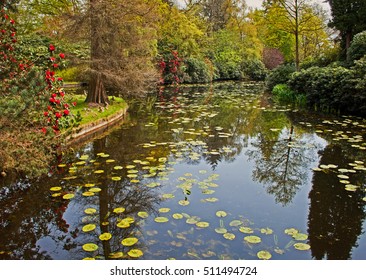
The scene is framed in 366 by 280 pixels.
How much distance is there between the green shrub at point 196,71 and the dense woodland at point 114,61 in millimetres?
89

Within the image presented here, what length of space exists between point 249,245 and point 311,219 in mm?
1120

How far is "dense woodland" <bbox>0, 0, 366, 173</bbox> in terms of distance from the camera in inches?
185

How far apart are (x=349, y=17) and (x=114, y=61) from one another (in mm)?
12569

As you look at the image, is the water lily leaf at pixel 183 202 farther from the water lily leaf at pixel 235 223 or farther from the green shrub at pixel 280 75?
the green shrub at pixel 280 75

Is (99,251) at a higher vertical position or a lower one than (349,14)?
lower

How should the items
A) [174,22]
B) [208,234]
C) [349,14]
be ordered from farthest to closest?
1. [174,22]
2. [349,14]
3. [208,234]

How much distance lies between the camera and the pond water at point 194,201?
3.33 m

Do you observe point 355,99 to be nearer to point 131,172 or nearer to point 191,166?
point 191,166

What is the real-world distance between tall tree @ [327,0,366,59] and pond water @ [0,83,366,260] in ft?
35.2

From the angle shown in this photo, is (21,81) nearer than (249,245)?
No

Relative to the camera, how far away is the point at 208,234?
3561 millimetres

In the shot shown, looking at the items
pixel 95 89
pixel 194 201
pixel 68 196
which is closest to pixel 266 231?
pixel 194 201

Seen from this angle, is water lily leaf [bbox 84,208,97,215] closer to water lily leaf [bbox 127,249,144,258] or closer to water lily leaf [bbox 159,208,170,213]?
water lily leaf [bbox 159,208,170,213]

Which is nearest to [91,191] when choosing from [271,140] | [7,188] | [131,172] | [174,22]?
[131,172]
